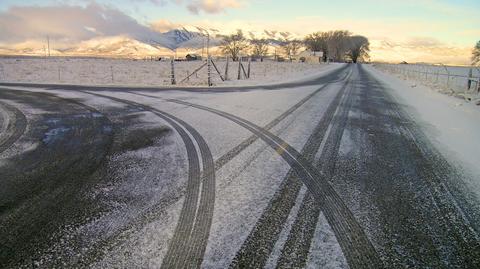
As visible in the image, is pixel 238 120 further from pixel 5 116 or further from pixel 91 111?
pixel 5 116

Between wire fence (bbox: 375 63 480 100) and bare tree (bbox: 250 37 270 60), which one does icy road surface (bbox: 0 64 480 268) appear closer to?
wire fence (bbox: 375 63 480 100)

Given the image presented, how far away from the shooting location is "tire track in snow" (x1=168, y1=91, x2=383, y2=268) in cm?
298

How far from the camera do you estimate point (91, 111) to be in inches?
414

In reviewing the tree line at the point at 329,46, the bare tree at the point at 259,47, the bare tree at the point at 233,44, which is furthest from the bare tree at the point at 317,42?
the bare tree at the point at 233,44

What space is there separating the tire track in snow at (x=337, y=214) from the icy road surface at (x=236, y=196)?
18 mm

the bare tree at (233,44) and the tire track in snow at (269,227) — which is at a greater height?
the bare tree at (233,44)

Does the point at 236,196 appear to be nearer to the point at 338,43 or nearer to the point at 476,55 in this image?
the point at 476,55

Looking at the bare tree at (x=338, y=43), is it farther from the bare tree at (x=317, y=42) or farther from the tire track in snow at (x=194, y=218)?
the tire track in snow at (x=194, y=218)

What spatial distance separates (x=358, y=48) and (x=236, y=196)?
174 meters

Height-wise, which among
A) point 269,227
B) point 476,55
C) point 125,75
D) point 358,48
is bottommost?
point 269,227

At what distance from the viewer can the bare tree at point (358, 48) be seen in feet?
535

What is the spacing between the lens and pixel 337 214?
147 inches

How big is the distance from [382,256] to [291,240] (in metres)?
0.79

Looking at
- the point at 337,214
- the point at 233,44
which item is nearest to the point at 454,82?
the point at 337,214
